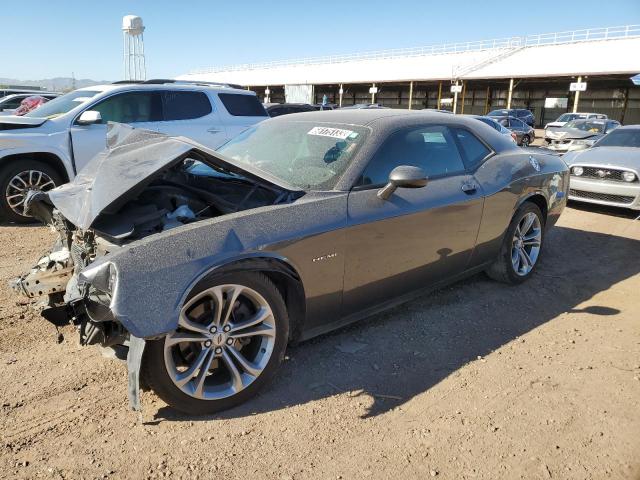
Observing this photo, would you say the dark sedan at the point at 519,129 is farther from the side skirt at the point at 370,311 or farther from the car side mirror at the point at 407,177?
the car side mirror at the point at 407,177

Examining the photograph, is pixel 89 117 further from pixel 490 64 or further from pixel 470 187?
pixel 490 64

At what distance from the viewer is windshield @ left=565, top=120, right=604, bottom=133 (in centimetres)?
1645

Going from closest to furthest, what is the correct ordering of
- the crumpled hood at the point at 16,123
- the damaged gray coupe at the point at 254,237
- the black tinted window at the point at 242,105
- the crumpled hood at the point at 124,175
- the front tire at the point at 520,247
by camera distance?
1. the damaged gray coupe at the point at 254,237
2. the crumpled hood at the point at 124,175
3. the front tire at the point at 520,247
4. the crumpled hood at the point at 16,123
5. the black tinted window at the point at 242,105

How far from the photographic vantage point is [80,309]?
2566mm

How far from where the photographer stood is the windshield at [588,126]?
1645cm

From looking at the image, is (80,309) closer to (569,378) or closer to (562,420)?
(562,420)

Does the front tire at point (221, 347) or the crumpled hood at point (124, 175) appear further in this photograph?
the crumpled hood at point (124, 175)

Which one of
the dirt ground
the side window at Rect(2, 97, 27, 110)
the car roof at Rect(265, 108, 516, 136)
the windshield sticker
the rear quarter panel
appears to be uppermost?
the side window at Rect(2, 97, 27, 110)

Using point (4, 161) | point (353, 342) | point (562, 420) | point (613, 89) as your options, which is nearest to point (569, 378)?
point (562, 420)

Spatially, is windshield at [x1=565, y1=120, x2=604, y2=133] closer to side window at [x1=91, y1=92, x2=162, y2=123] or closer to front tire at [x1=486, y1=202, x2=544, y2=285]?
front tire at [x1=486, y1=202, x2=544, y2=285]

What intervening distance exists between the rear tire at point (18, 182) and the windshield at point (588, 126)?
638 inches

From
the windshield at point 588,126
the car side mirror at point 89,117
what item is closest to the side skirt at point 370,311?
the car side mirror at point 89,117

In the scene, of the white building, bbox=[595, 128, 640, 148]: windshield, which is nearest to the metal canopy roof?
the white building

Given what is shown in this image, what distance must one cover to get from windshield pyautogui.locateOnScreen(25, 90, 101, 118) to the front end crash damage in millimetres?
4327
